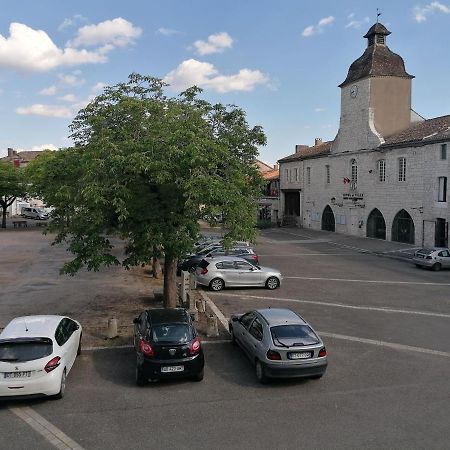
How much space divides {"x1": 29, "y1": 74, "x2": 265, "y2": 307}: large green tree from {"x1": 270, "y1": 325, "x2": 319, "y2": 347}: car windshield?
397 centimetres

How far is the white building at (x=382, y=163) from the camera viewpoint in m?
37.1

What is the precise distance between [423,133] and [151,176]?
3209 centimetres

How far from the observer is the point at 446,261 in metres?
28.3

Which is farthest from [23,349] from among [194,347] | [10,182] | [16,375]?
[10,182]

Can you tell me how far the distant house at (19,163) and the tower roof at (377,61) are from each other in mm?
43649

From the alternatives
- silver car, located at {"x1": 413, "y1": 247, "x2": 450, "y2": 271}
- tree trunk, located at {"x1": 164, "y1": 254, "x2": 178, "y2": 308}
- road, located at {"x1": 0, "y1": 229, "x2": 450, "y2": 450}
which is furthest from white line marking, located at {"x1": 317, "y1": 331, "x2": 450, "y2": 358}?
silver car, located at {"x1": 413, "y1": 247, "x2": 450, "y2": 271}

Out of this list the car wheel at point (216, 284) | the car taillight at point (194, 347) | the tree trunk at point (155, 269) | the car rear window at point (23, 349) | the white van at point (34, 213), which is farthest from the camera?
the white van at point (34, 213)

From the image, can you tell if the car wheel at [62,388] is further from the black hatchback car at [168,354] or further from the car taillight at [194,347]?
the car taillight at [194,347]

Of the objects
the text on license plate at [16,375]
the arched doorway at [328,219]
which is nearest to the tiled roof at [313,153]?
the arched doorway at [328,219]

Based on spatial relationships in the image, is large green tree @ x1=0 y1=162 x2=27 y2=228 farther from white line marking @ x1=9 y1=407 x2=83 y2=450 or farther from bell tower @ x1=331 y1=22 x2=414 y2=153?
white line marking @ x1=9 y1=407 x2=83 y2=450

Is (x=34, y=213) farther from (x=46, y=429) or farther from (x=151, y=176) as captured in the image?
(x=46, y=429)

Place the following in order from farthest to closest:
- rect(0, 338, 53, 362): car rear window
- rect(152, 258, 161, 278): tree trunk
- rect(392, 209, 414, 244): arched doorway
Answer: rect(392, 209, 414, 244): arched doorway, rect(152, 258, 161, 278): tree trunk, rect(0, 338, 53, 362): car rear window

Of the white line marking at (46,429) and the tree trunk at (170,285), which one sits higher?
the tree trunk at (170,285)

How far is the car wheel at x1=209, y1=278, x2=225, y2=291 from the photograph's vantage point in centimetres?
2130
